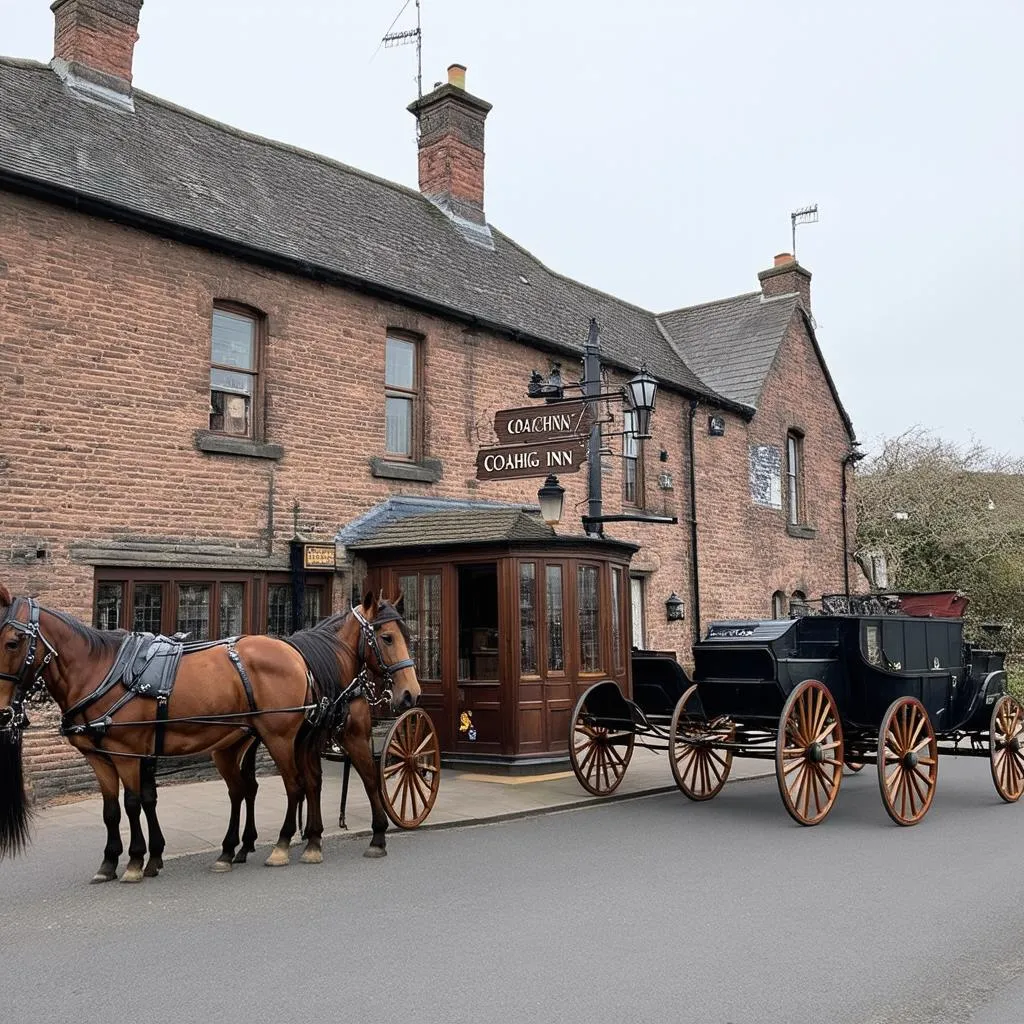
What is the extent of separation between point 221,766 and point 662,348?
1556 centimetres

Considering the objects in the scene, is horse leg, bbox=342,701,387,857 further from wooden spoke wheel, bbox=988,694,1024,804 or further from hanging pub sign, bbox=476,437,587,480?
wooden spoke wheel, bbox=988,694,1024,804

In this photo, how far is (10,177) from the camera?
395 inches

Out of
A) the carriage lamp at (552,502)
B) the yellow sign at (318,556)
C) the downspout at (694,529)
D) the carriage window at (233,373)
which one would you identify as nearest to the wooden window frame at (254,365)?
the carriage window at (233,373)

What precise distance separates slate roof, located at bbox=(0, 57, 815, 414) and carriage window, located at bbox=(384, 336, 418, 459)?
724 mm

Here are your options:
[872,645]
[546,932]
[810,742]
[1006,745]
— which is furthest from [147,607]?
[1006,745]

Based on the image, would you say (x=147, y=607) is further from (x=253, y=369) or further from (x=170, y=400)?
(x=253, y=369)

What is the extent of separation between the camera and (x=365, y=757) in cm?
777

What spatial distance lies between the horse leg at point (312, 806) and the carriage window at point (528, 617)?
417 centimetres

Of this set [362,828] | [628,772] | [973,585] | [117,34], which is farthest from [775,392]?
[362,828]

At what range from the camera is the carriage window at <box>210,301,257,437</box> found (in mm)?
11906

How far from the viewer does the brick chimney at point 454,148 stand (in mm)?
18016

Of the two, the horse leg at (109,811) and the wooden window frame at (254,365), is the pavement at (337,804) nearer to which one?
the horse leg at (109,811)

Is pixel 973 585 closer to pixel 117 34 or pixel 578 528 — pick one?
pixel 578 528

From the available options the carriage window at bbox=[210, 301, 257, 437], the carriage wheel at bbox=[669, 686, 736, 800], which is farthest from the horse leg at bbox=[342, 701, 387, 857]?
the carriage window at bbox=[210, 301, 257, 437]
